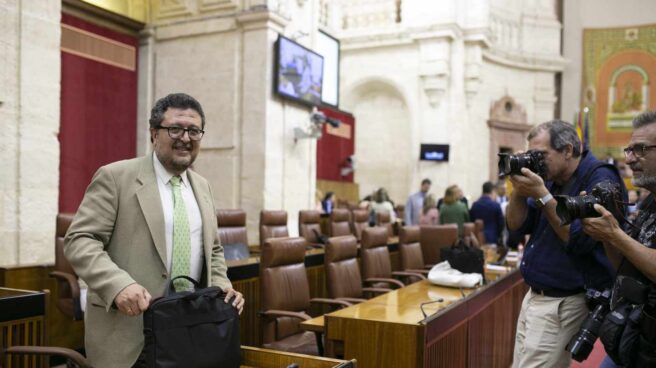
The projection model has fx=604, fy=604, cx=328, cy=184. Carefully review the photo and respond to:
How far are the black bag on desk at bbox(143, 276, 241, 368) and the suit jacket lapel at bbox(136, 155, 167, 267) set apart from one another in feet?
0.70

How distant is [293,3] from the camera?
7.07 metres

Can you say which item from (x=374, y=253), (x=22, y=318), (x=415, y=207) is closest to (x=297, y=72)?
(x=415, y=207)

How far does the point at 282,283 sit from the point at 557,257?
155 centimetres

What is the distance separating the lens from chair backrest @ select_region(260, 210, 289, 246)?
17.4 feet

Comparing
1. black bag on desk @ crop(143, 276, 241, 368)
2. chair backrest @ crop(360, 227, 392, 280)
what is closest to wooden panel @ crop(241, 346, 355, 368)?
black bag on desk @ crop(143, 276, 241, 368)

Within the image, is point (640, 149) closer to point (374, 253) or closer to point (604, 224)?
point (604, 224)

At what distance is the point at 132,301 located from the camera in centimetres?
164

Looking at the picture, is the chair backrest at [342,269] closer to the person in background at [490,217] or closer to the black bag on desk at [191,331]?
the black bag on desk at [191,331]

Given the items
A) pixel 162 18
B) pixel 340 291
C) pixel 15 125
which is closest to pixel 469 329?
pixel 340 291

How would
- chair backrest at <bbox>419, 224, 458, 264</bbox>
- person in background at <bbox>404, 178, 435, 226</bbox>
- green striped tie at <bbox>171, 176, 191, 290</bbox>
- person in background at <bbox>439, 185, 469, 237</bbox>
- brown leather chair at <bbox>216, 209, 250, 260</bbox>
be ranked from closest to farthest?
green striped tie at <bbox>171, 176, 191, 290</bbox>
brown leather chair at <bbox>216, 209, 250, 260</bbox>
chair backrest at <bbox>419, 224, 458, 264</bbox>
person in background at <bbox>439, 185, 469, 237</bbox>
person in background at <bbox>404, 178, 435, 226</bbox>

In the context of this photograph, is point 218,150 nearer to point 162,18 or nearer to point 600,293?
point 162,18

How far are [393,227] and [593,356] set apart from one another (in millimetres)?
3737

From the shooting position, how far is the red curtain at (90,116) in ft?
20.5

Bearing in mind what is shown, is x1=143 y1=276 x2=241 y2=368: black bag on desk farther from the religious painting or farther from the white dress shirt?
the religious painting
